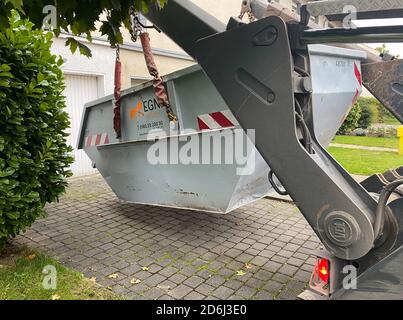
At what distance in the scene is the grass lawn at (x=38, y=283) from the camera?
2.86 meters

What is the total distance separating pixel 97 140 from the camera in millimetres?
4785

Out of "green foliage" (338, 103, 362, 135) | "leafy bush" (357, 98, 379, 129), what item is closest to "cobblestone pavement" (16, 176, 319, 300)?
"green foliage" (338, 103, 362, 135)

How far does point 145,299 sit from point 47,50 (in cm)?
270

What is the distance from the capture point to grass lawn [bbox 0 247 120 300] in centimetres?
286

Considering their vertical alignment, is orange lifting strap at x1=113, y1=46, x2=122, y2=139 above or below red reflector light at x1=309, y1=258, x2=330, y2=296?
above

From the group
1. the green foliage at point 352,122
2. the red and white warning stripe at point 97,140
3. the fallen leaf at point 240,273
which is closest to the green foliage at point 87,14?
the fallen leaf at point 240,273

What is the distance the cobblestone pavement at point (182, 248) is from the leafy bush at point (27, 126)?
0.73m

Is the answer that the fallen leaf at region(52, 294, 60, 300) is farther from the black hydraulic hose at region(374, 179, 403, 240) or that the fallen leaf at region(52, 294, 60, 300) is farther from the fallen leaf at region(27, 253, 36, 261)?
the black hydraulic hose at region(374, 179, 403, 240)

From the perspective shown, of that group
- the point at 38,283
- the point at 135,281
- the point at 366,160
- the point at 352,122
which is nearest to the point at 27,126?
the point at 38,283

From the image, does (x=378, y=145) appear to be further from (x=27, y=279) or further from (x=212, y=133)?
(x=27, y=279)

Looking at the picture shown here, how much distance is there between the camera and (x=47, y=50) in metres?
3.56

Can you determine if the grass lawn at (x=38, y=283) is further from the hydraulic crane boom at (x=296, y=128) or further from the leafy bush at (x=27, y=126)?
the hydraulic crane boom at (x=296, y=128)

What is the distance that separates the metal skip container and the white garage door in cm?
341

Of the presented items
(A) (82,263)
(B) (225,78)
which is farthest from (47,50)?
(B) (225,78)
